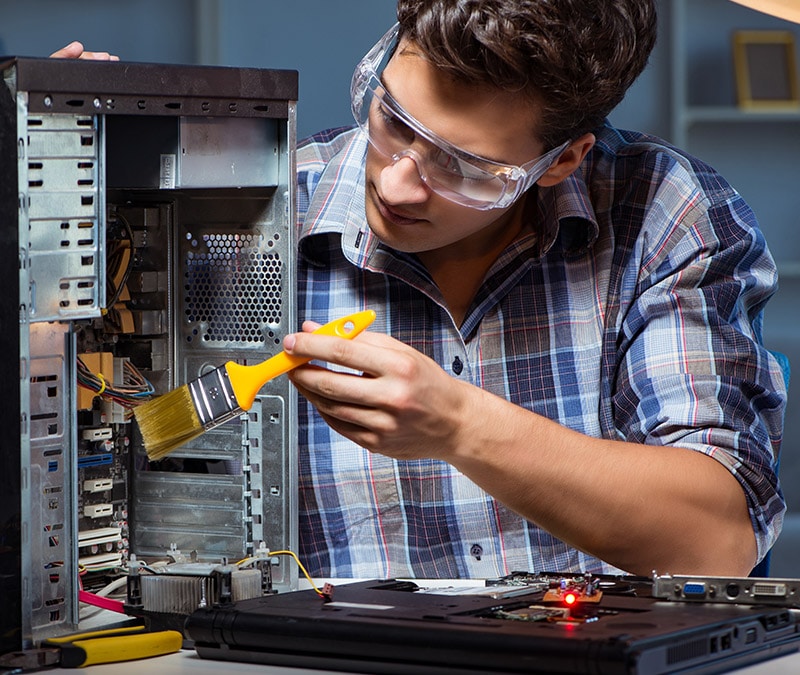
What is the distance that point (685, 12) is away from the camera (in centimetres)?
Answer: 362

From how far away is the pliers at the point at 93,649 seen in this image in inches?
36.2

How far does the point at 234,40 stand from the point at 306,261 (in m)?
2.22

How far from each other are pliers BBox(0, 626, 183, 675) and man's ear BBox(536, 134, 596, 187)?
2.37 ft

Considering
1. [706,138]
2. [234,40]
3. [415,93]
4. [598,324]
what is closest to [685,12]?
[706,138]

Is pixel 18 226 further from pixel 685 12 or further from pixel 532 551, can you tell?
pixel 685 12

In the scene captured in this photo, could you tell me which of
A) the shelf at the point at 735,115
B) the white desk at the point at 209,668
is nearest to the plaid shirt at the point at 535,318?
the white desk at the point at 209,668

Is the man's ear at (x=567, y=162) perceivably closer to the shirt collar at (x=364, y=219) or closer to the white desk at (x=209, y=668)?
the shirt collar at (x=364, y=219)

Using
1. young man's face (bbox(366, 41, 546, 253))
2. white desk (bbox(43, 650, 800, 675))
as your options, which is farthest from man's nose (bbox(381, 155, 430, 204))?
white desk (bbox(43, 650, 800, 675))

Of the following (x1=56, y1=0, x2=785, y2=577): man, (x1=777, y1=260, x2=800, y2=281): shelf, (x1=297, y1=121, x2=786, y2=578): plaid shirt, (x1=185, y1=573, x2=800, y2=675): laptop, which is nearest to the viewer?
(x1=185, y1=573, x2=800, y2=675): laptop

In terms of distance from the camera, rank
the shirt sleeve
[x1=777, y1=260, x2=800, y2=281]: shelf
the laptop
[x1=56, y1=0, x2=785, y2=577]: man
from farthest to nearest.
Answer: [x1=777, y1=260, x2=800, y2=281]: shelf < the shirt sleeve < [x1=56, y1=0, x2=785, y2=577]: man < the laptop

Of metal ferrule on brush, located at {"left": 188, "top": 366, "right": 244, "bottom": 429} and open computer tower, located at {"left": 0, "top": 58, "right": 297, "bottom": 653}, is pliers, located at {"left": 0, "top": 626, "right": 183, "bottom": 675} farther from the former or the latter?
metal ferrule on brush, located at {"left": 188, "top": 366, "right": 244, "bottom": 429}

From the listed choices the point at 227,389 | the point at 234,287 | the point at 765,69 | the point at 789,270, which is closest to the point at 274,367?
the point at 227,389

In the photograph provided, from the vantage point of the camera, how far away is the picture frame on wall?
351 cm

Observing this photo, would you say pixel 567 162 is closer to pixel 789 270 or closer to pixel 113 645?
pixel 113 645
